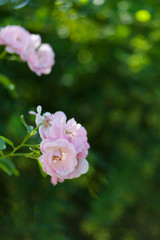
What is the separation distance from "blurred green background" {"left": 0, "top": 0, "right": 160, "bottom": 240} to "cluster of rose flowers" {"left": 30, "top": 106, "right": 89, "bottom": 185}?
0.88 metres

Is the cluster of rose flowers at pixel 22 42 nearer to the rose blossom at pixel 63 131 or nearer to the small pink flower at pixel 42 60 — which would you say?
the small pink flower at pixel 42 60

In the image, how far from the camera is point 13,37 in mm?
895

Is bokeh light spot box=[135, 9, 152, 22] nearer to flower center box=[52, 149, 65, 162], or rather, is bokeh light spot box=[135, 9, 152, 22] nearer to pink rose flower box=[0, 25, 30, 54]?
pink rose flower box=[0, 25, 30, 54]

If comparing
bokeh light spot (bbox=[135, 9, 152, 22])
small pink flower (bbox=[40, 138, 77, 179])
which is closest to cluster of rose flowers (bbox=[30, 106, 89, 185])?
small pink flower (bbox=[40, 138, 77, 179])

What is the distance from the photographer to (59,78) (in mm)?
1898

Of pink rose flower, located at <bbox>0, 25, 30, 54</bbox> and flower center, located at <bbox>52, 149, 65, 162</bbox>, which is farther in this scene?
pink rose flower, located at <bbox>0, 25, 30, 54</bbox>

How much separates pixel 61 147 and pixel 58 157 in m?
0.03

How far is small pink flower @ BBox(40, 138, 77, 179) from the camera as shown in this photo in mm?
575

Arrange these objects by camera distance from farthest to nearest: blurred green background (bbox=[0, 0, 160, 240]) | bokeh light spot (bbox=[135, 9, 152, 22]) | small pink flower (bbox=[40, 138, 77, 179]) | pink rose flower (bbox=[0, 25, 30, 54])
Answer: blurred green background (bbox=[0, 0, 160, 240]) → bokeh light spot (bbox=[135, 9, 152, 22]) → pink rose flower (bbox=[0, 25, 30, 54]) → small pink flower (bbox=[40, 138, 77, 179])

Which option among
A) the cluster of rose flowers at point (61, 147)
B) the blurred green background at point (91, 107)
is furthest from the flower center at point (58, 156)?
the blurred green background at point (91, 107)

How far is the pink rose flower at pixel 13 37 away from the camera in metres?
0.89

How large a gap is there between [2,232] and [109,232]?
82cm

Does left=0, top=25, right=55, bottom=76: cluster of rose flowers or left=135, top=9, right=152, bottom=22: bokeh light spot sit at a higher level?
left=0, top=25, right=55, bottom=76: cluster of rose flowers

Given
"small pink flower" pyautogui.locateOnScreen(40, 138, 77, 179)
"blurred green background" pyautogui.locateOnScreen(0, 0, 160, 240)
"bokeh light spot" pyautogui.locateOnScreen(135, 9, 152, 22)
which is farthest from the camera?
"blurred green background" pyautogui.locateOnScreen(0, 0, 160, 240)
